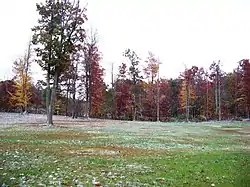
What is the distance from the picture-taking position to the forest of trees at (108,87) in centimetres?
4247

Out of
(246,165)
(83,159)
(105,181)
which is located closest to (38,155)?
(83,159)

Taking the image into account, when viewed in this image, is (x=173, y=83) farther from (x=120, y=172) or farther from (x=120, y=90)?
(x=120, y=172)

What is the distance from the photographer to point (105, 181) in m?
10.0

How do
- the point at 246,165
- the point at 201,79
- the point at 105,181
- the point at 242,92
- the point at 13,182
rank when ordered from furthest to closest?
the point at 201,79
the point at 242,92
the point at 246,165
the point at 105,181
the point at 13,182

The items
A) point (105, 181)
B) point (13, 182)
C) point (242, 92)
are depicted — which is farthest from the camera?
point (242, 92)

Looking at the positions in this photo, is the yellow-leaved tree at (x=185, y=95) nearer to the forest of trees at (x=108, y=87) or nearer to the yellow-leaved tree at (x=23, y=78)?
the forest of trees at (x=108, y=87)

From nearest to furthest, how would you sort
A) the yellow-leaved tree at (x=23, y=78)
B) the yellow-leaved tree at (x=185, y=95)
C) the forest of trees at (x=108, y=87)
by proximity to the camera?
the forest of trees at (x=108, y=87)
the yellow-leaved tree at (x=23, y=78)
the yellow-leaved tree at (x=185, y=95)

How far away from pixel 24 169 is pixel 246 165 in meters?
8.95

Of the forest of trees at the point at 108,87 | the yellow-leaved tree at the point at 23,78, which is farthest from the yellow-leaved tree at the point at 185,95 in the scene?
the yellow-leaved tree at the point at 23,78

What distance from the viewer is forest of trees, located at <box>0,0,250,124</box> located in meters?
42.5

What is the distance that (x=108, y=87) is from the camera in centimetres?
9806

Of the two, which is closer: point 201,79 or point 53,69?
point 53,69

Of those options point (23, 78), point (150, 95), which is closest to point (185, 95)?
point (150, 95)

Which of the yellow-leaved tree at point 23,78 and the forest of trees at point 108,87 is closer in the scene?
the forest of trees at point 108,87
